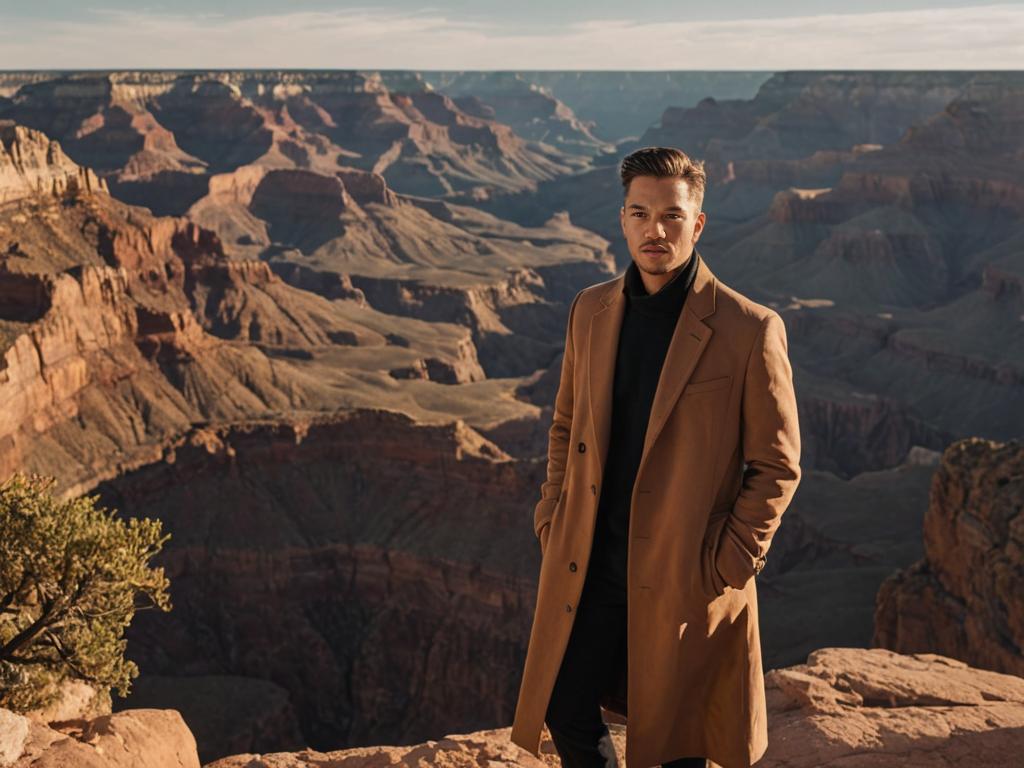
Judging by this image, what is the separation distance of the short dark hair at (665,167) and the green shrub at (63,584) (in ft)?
43.4

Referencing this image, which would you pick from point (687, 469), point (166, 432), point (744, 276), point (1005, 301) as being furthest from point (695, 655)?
point (744, 276)

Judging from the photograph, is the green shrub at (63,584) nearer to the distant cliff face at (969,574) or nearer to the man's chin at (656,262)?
the man's chin at (656,262)

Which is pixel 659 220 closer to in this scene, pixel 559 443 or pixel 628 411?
pixel 628 411

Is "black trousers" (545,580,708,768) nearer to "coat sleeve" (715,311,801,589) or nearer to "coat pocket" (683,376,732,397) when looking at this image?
"coat sleeve" (715,311,801,589)

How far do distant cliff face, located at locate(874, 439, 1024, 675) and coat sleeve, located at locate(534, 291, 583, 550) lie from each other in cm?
2949

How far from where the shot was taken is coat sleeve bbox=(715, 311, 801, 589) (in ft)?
28.7

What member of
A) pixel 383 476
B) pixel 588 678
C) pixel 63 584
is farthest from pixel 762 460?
pixel 383 476

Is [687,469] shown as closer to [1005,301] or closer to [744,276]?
[1005,301]

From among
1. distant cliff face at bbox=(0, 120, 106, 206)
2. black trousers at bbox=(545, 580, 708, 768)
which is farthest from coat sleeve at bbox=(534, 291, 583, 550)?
distant cliff face at bbox=(0, 120, 106, 206)

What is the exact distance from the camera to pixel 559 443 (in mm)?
10305

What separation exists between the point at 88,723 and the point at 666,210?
1201cm

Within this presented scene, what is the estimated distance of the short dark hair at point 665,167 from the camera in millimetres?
9031

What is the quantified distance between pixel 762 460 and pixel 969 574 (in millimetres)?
34708

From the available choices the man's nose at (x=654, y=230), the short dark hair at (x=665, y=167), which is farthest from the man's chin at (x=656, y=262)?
the short dark hair at (x=665, y=167)
